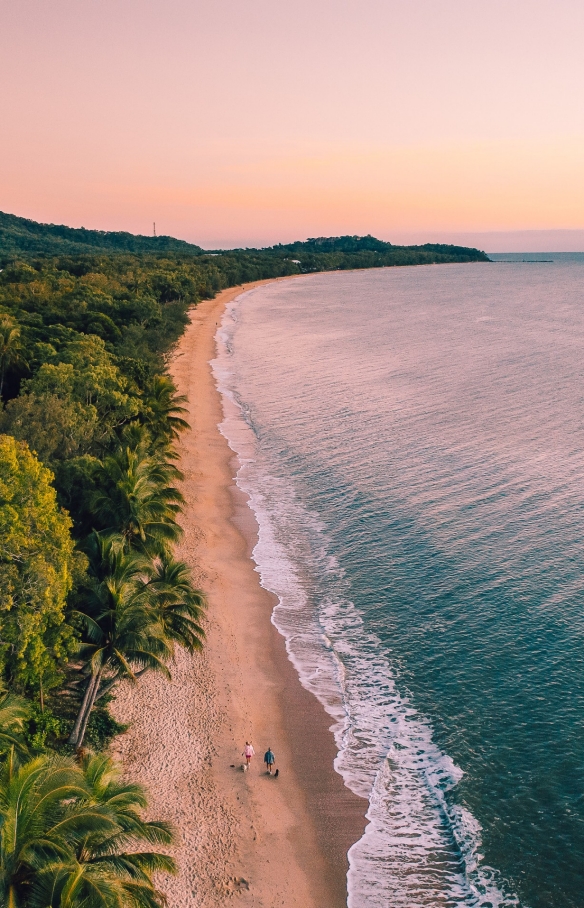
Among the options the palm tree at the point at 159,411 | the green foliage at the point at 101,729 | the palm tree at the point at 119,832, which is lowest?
the green foliage at the point at 101,729

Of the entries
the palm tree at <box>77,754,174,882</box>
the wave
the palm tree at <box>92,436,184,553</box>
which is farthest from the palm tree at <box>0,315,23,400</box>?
the palm tree at <box>77,754,174,882</box>

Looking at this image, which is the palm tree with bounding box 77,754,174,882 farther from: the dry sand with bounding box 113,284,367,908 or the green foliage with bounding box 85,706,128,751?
the green foliage with bounding box 85,706,128,751

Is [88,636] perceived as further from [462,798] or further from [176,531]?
[462,798]

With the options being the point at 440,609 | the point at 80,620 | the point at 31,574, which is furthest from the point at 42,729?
the point at 440,609

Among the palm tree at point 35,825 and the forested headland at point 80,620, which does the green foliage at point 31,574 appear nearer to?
the forested headland at point 80,620

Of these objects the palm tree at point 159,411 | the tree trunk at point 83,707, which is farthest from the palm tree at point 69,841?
the palm tree at point 159,411

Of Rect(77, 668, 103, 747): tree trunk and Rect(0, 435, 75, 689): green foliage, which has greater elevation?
Rect(0, 435, 75, 689): green foliage

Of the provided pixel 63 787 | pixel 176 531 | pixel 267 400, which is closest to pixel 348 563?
pixel 176 531
